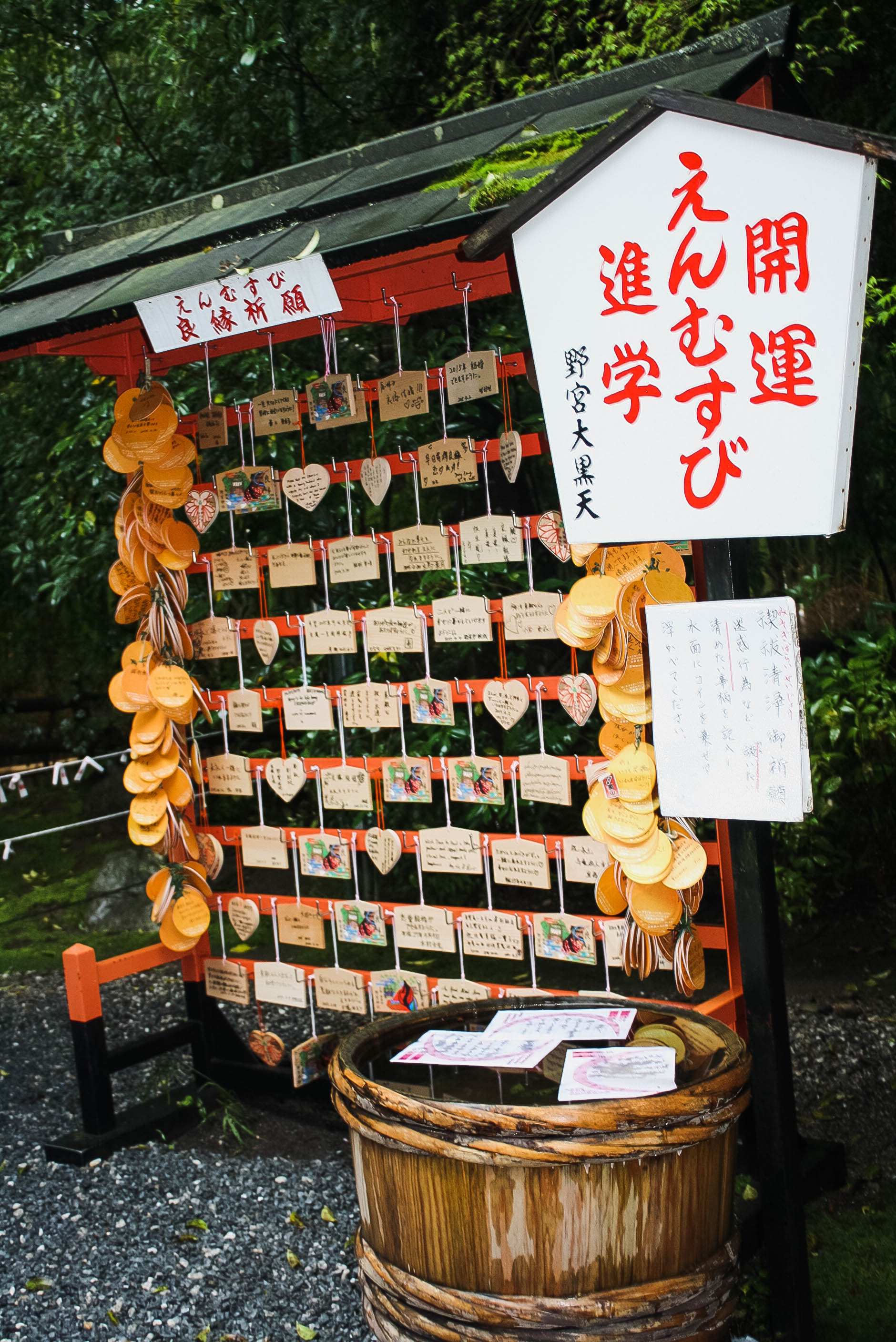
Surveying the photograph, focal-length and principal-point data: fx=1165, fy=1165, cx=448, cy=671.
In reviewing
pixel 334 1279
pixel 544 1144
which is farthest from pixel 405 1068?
pixel 334 1279

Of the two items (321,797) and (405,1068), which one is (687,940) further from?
(321,797)

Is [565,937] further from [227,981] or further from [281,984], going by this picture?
[227,981]

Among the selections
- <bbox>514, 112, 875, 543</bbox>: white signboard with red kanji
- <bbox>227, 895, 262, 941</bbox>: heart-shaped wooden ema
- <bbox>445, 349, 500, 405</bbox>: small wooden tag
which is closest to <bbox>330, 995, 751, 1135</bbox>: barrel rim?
<bbox>514, 112, 875, 543</bbox>: white signboard with red kanji

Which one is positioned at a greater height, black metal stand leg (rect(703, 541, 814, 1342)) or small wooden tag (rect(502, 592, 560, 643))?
small wooden tag (rect(502, 592, 560, 643))

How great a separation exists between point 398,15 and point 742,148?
14.8 feet

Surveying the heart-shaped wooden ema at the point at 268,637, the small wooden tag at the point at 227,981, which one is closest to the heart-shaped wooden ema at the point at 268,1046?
the small wooden tag at the point at 227,981

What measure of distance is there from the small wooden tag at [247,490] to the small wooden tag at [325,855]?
3.62ft

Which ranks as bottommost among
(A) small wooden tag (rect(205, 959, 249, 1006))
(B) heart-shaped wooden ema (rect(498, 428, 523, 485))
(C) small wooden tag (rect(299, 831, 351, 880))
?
(A) small wooden tag (rect(205, 959, 249, 1006))

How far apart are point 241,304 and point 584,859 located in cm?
173

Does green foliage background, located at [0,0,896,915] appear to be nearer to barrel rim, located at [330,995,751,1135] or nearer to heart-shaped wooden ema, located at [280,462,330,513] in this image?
heart-shaped wooden ema, located at [280,462,330,513]

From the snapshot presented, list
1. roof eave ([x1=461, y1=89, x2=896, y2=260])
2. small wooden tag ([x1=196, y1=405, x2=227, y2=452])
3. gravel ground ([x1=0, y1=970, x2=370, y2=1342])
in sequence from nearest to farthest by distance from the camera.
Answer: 1. roof eave ([x1=461, y1=89, x2=896, y2=260])
2. gravel ground ([x1=0, y1=970, x2=370, y2=1342])
3. small wooden tag ([x1=196, y1=405, x2=227, y2=452])

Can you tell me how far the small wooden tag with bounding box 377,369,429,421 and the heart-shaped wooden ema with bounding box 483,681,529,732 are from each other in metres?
0.84

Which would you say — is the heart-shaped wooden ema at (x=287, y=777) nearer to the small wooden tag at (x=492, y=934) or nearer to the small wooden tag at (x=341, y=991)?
the small wooden tag at (x=341, y=991)

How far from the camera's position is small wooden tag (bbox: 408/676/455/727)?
11.4 ft
